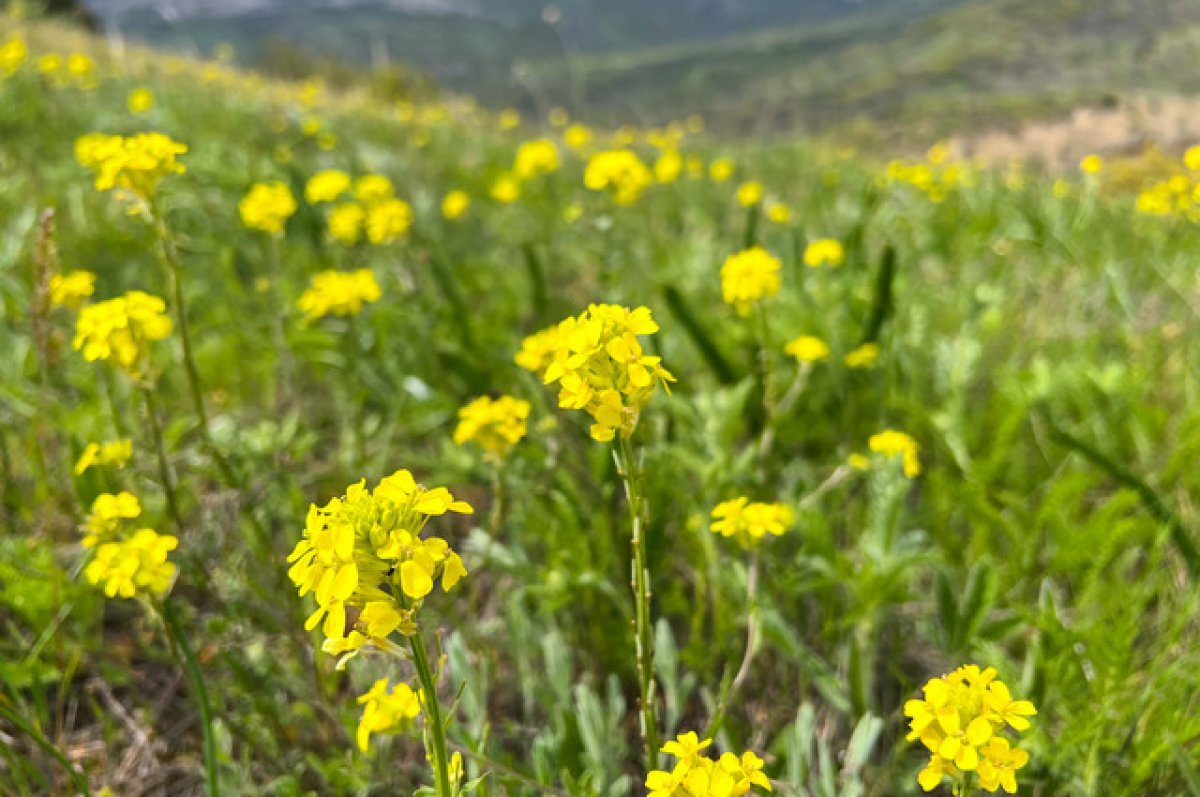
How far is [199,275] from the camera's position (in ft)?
→ 11.9

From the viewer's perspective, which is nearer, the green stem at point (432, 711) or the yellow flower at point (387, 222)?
the green stem at point (432, 711)

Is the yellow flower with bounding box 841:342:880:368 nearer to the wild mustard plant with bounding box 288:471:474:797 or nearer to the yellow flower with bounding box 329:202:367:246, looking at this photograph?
the yellow flower with bounding box 329:202:367:246

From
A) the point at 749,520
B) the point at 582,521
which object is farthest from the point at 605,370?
the point at 582,521

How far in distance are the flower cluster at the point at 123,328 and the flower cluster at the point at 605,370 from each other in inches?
36.3

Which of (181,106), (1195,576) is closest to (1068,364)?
(1195,576)

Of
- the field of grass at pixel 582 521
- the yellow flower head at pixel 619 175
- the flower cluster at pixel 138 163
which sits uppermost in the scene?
the flower cluster at pixel 138 163

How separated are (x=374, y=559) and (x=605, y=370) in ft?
1.26

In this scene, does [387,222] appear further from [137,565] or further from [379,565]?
[379,565]

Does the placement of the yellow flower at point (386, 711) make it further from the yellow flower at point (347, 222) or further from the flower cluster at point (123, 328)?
the yellow flower at point (347, 222)

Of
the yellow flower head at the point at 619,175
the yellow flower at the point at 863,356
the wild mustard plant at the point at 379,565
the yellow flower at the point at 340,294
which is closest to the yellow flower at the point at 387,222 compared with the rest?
the yellow flower at the point at 340,294

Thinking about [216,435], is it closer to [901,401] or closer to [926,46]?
[901,401]

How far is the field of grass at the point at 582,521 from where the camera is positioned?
1403 millimetres

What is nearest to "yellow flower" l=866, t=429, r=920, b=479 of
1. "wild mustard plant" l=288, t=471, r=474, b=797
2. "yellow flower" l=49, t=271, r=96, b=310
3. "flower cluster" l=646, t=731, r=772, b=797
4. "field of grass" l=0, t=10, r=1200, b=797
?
"field of grass" l=0, t=10, r=1200, b=797

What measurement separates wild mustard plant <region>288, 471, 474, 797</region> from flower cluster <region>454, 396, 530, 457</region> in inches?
28.4
